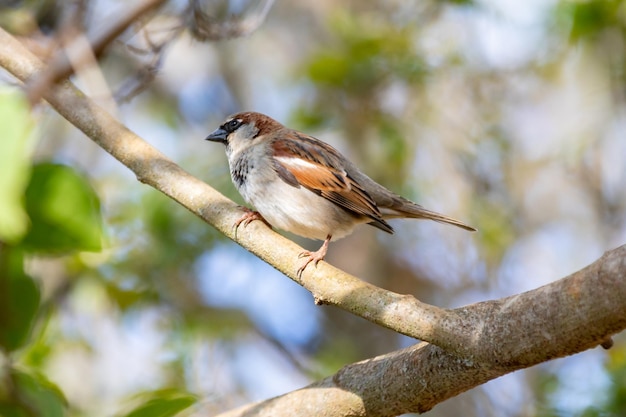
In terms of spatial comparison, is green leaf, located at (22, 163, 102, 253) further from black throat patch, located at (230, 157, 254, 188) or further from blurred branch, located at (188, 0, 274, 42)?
black throat patch, located at (230, 157, 254, 188)

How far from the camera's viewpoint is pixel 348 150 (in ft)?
19.0

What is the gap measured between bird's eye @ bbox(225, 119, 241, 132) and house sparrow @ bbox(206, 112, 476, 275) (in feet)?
0.36

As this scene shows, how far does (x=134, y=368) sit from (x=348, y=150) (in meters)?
2.29

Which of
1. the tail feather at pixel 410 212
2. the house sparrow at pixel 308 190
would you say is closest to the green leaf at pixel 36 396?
the house sparrow at pixel 308 190

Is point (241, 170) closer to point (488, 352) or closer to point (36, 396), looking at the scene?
point (488, 352)

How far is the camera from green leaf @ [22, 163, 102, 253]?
1.42 meters

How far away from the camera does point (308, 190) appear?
413cm

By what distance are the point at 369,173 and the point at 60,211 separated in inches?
173

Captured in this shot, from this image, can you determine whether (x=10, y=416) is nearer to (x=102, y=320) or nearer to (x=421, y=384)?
(x=421, y=384)

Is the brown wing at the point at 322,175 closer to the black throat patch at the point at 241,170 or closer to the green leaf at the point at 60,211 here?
the black throat patch at the point at 241,170

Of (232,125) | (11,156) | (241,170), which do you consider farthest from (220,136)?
(11,156)

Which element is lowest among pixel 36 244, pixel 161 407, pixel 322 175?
pixel 161 407

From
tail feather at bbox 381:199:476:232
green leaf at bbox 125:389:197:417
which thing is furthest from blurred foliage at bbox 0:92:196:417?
tail feather at bbox 381:199:476:232

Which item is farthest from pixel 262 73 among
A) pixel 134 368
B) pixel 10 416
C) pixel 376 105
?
pixel 10 416
